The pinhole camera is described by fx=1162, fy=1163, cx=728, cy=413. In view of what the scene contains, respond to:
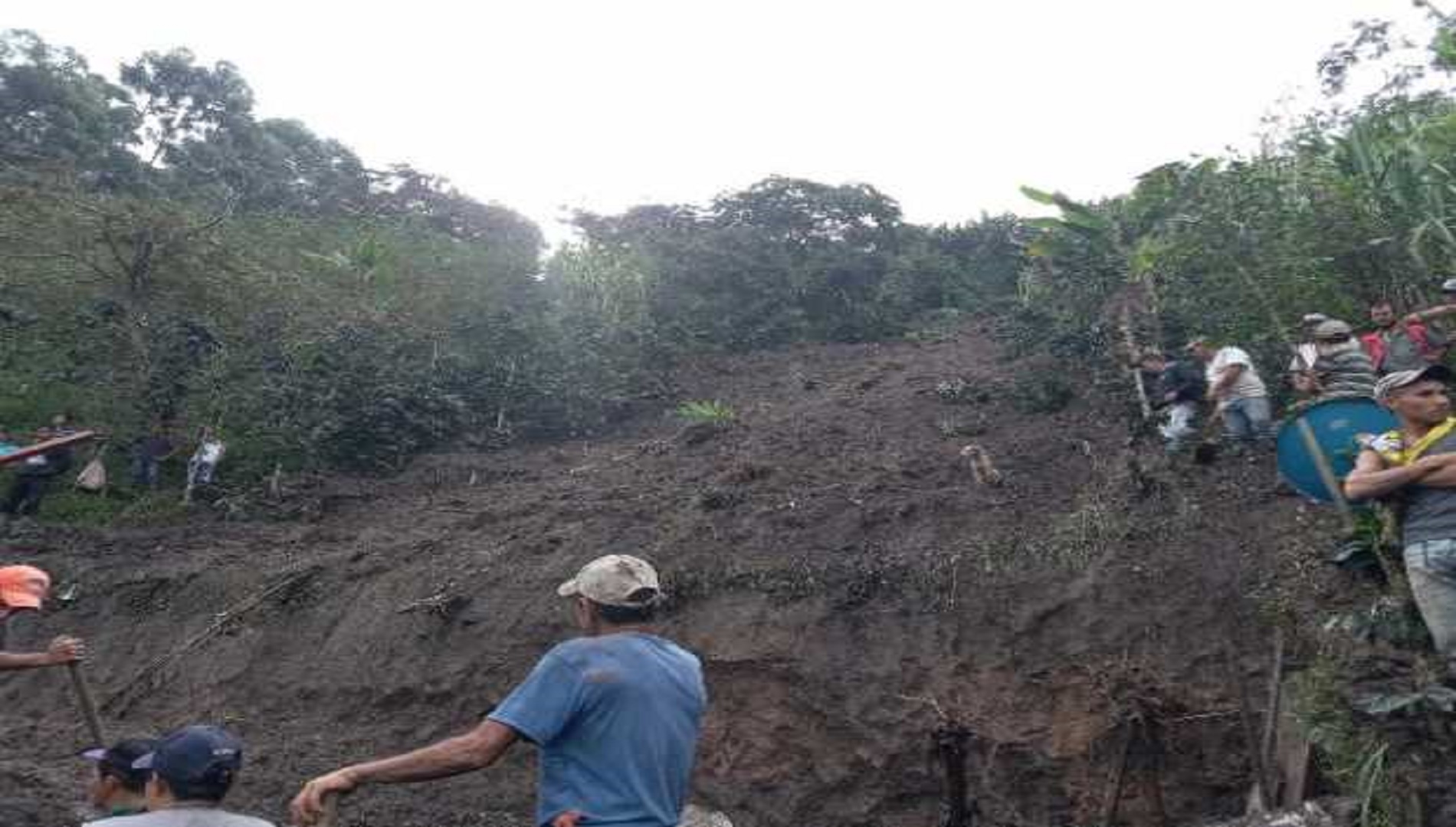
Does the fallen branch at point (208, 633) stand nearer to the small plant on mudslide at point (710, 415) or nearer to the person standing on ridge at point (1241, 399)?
the small plant on mudslide at point (710, 415)

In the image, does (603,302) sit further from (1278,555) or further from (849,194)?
(1278,555)

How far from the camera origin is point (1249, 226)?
9117mm

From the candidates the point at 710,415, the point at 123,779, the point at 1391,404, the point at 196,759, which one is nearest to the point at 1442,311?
the point at 1391,404

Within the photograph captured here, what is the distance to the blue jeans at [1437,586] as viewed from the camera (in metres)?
4.12

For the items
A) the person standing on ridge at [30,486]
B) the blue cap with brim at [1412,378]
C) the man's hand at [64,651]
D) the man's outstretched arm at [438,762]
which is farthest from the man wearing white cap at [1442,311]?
the person standing on ridge at [30,486]

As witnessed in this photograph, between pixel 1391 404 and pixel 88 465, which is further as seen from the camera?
pixel 88 465

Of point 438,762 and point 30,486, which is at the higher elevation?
point 30,486

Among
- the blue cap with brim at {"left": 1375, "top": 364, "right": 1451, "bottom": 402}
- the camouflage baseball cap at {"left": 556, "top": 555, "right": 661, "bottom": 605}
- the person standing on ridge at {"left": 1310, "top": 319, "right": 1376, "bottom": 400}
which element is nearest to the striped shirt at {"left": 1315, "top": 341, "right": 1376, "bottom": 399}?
the person standing on ridge at {"left": 1310, "top": 319, "right": 1376, "bottom": 400}

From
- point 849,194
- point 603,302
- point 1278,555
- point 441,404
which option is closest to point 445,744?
point 1278,555

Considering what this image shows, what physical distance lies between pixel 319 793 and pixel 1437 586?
3.81 m

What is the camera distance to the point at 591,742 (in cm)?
288

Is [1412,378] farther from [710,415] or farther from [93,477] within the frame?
[93,477]

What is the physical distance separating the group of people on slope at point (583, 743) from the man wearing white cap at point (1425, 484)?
2.72 m

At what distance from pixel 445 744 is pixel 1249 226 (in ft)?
27.1
